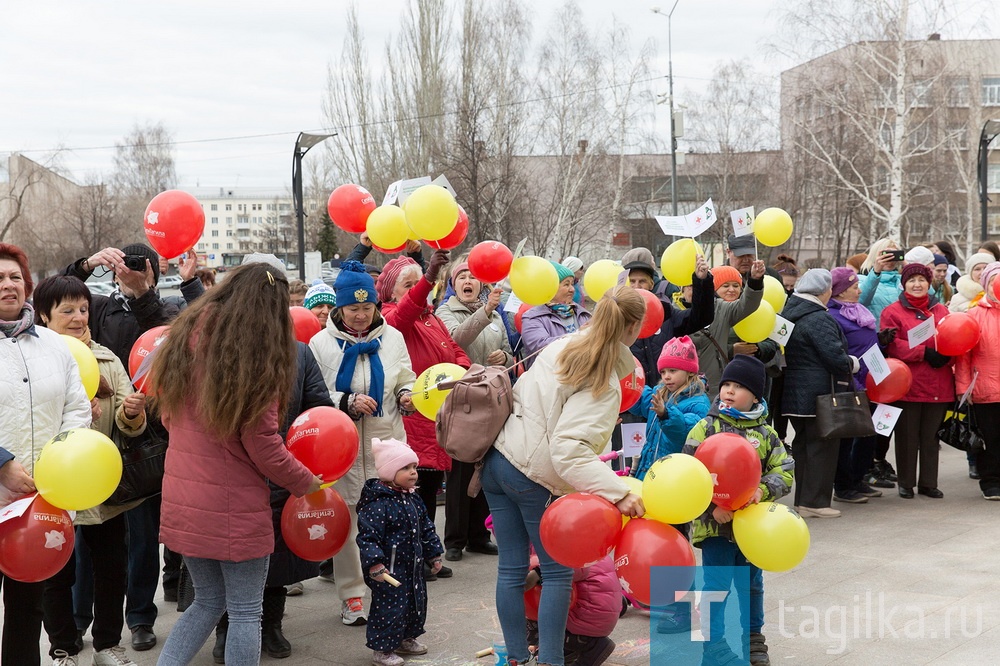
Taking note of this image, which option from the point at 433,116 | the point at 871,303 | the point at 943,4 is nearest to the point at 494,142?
the point at 433,116

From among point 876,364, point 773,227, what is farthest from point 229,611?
point 876,364

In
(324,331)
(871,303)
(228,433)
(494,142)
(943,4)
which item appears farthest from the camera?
(494,142)

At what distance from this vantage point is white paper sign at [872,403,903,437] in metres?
7.98

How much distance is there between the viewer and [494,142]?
31406 millimetres

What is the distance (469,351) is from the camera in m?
7.29

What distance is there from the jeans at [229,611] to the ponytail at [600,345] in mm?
1570

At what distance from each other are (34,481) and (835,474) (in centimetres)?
670

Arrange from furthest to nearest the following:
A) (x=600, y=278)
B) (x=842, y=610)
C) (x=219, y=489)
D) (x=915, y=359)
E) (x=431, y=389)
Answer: (x=915, y=359), (x=600, y=278), (x=842, y=610), (x=431, y=389), (x=219, y=489)

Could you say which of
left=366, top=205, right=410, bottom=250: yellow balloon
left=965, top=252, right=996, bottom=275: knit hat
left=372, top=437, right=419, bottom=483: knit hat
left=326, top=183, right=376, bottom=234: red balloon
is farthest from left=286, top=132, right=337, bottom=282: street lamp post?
A: left=372, top=437, right=419, bottom=483: knit hat

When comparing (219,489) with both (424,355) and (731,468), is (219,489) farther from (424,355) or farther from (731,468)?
(424,355)

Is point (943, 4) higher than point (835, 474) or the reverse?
higher

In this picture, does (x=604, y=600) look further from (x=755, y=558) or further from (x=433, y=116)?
(x=433, y=116)

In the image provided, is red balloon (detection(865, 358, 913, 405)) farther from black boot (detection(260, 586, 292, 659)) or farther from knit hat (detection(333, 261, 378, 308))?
black boot (detection(260, 586, 292, 659))

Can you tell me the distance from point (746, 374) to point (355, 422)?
7.47 ft
